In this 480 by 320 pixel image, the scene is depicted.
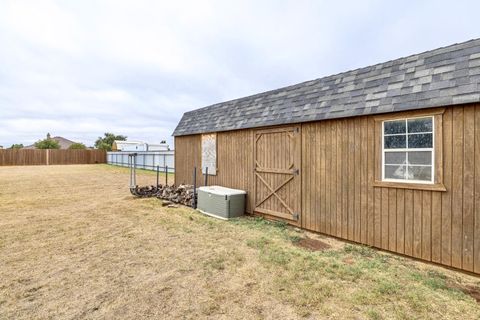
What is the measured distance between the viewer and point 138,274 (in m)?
3.38

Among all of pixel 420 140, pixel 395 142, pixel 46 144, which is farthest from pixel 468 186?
pixel 46 144

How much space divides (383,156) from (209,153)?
18.0ft

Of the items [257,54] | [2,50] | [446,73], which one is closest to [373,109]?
[446,73]

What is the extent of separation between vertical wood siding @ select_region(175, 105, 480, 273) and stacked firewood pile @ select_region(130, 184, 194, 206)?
4191 millimetres

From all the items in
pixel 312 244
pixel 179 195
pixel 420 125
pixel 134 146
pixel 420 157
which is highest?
pixel 134 146

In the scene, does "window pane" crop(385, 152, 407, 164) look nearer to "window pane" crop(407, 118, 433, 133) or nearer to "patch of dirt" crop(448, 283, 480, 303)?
"window pane" crop(407, 118, 433, 133)

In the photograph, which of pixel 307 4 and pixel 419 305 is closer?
pixel 419 305

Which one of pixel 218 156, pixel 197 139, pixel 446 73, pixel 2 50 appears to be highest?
pixel 2 50

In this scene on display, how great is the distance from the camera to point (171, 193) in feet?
29.3

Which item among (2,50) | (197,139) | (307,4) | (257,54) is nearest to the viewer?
(307,4)

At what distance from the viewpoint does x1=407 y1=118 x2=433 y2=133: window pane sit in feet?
12.4

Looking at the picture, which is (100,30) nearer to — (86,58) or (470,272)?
(86,58)

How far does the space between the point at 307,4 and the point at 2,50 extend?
12.4 metres

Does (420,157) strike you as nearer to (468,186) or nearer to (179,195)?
(468,186)
